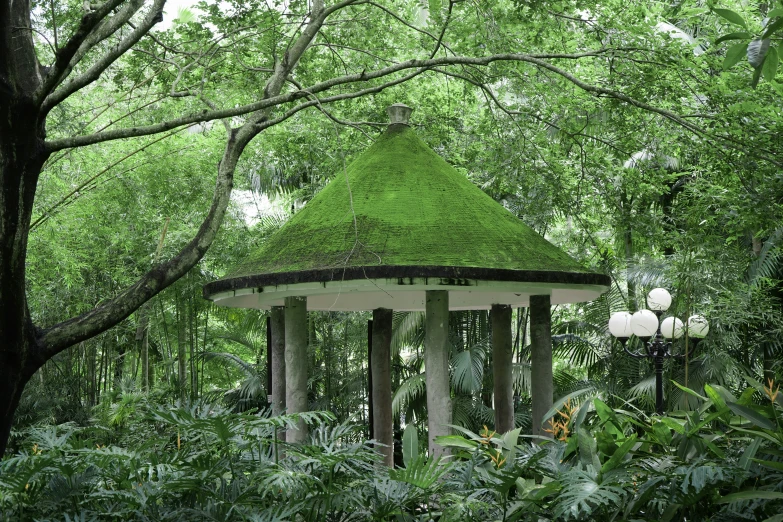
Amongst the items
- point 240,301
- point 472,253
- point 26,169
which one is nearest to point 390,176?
point 472,253

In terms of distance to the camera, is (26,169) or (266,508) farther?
(26,169)

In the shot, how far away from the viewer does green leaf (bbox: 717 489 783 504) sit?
3760 mm

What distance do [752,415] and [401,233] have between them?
4.02 m

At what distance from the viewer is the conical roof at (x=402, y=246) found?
7.23 m

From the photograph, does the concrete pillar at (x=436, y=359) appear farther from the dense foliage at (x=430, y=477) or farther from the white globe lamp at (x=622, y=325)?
the dense foliage at (x=430, y=477)

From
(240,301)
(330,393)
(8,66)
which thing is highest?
(8,66)

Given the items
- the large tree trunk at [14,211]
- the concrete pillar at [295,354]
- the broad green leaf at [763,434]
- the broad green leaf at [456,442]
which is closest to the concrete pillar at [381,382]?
the concrete pillar at [295,354]

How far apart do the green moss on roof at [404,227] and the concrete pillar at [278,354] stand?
1.33 meters

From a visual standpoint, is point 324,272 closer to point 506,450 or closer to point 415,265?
point 415,265

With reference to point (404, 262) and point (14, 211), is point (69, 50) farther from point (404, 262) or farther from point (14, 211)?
point (404, 262)

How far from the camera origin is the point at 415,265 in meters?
7.12

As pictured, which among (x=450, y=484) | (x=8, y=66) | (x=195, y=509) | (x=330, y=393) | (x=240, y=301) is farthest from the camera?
(x=330, y=393)

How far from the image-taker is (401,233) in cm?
771

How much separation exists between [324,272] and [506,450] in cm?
285
